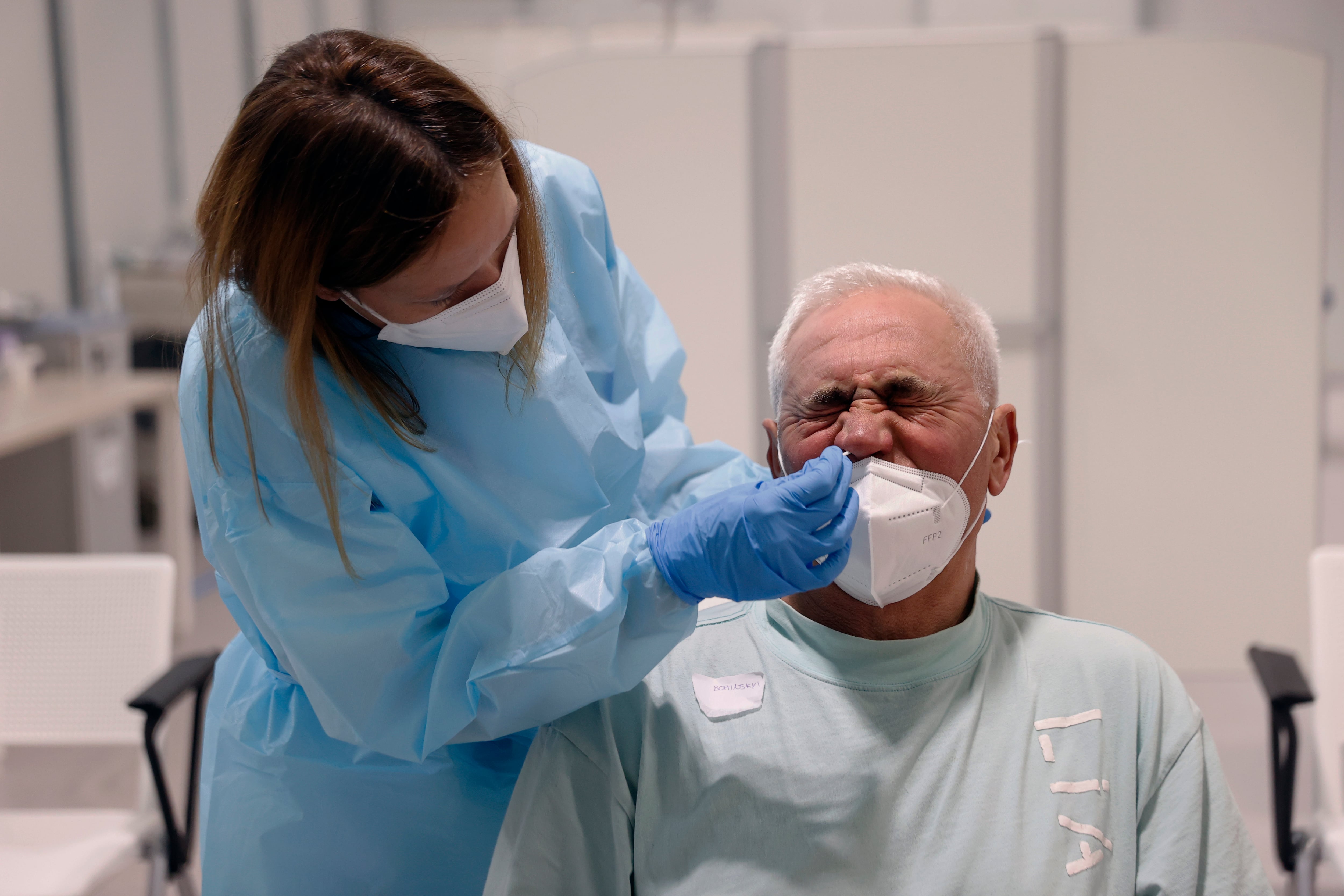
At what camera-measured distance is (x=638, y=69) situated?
8.99 feet

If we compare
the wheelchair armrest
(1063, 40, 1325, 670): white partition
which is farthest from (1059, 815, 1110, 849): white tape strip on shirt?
(1063, 40, 1325, 670): white partition

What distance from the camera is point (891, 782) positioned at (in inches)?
44.6

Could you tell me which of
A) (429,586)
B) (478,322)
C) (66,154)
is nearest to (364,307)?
(478,322)

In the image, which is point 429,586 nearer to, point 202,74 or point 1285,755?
point 1285,755

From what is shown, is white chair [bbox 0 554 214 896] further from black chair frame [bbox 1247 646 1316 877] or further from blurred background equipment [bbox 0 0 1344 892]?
black chair frame [bbox 1247 646 1316 877]

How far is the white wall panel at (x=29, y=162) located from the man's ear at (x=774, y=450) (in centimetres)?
457

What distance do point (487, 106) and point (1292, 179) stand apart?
97.8 inches

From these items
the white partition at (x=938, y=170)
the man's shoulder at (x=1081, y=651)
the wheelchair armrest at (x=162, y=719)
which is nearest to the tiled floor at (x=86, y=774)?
the wheelchair armrest at (x=162, y=719)

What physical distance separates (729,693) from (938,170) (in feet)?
6.38

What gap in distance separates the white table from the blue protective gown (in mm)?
2796

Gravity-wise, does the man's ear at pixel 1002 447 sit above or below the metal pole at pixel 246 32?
below

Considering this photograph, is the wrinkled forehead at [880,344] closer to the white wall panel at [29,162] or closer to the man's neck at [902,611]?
the man's neck at [902,611]

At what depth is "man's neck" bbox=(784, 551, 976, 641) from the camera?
1223mm

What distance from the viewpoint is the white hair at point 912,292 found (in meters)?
1.23
